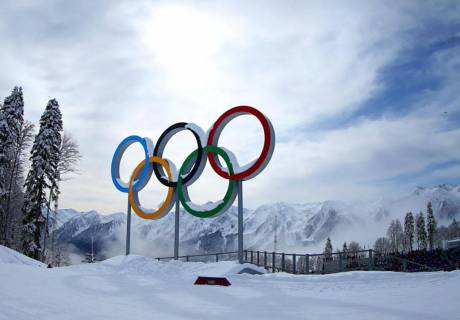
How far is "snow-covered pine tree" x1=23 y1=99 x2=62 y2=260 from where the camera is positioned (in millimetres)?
31547

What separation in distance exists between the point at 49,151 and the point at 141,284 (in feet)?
70.0

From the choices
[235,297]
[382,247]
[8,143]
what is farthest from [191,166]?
[382,247]

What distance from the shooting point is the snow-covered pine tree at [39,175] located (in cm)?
3155

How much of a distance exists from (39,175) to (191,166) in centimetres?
1469

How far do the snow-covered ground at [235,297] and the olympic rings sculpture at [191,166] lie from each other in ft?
15.9

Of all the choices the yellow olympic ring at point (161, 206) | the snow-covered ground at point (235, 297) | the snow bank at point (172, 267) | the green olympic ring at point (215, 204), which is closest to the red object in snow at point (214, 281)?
the snow-covered ground at point (235, 297)

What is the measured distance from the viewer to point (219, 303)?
10.6 meters

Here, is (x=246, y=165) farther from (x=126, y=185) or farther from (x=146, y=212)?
(x=126, y=185)

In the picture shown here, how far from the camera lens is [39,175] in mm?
31906

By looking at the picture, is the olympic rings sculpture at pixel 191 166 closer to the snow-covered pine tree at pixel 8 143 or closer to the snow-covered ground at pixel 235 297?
the snow-covered ground at pixel 235 297

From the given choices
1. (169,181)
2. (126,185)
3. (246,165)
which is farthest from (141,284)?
(126,185)

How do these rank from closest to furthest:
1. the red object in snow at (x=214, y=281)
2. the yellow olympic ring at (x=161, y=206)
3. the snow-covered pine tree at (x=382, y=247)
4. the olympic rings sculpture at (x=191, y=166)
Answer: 1. the red object in snow at (x=214, y=281)
2. the olympic rings sculpture at (x=191, y=166)
3. the yellow olympic ring at (x=161, y=206)
4. the snow-covered pine tree at (x=382, y=247)

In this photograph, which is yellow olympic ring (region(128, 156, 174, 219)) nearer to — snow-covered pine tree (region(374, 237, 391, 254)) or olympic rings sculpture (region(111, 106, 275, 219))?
olympic rings sculpture (region(111, 106, 275, 219))

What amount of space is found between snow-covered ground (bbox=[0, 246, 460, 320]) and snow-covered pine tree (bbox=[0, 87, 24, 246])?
17947 mm
